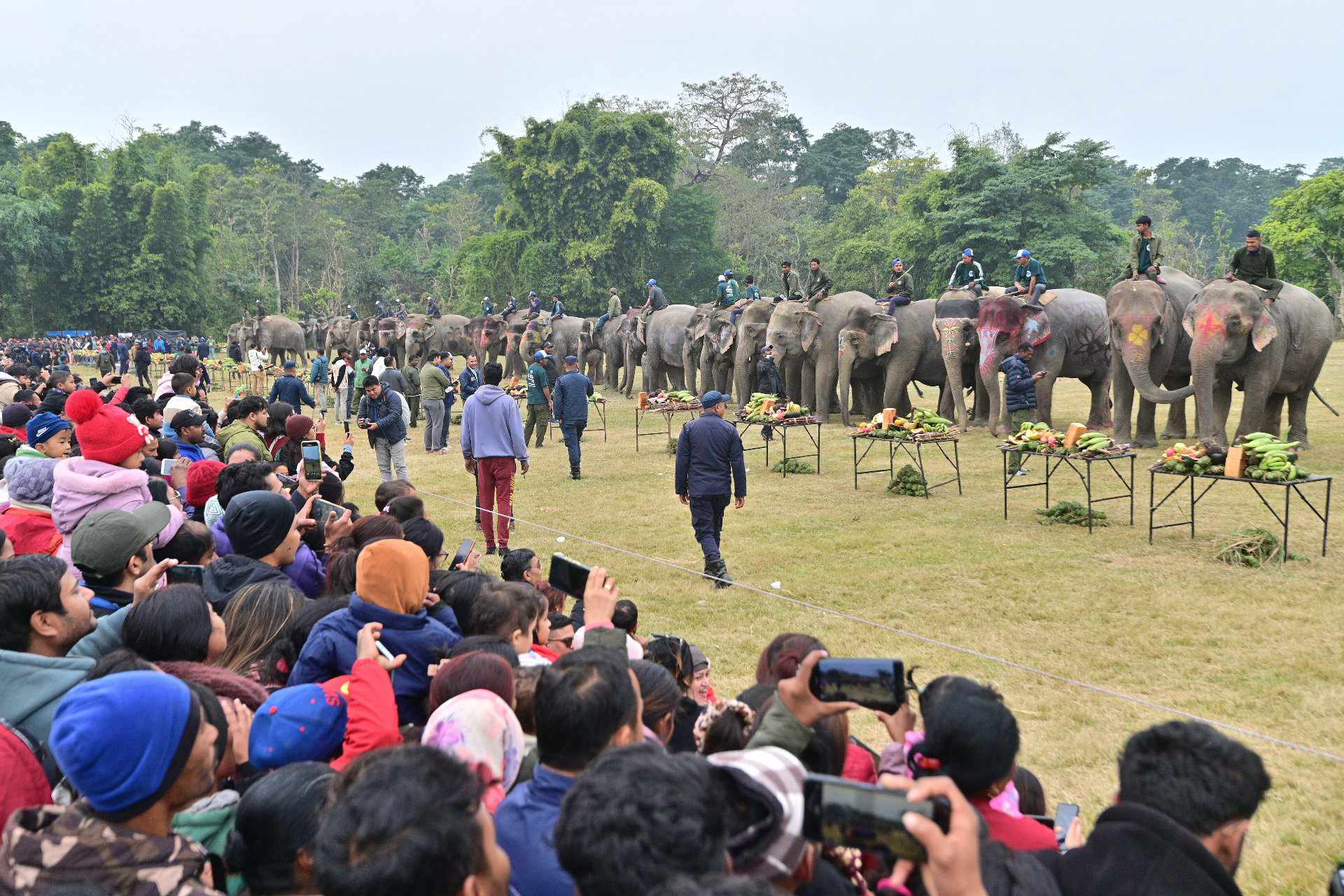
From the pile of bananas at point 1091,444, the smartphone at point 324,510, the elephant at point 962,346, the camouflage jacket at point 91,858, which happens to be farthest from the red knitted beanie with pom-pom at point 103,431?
the elephant at point 962,346

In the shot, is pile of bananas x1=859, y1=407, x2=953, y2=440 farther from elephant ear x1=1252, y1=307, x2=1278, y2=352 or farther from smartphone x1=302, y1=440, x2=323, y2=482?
smartphone x1=302, y1=440, x2=323, y2=482

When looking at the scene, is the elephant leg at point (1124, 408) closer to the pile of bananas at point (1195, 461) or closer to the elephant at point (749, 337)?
the pile of bananas at point (1195, 461)

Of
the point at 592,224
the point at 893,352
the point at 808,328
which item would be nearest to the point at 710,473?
the point at 893,352

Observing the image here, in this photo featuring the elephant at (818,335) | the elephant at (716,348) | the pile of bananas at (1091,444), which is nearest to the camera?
the pile of bananas at (1091,444)

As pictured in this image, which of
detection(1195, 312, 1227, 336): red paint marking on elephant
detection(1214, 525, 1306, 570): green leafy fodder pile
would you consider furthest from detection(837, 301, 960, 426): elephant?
detection(1214, 525, 1306, 570): green leafy fodder pile

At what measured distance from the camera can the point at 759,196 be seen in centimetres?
5600

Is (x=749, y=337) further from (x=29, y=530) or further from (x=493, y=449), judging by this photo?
(x=29, y=530)

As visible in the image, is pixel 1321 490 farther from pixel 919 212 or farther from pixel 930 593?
pixel 919 212

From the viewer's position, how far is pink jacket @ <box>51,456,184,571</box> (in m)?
5.64

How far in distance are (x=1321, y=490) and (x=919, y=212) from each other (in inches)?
1176

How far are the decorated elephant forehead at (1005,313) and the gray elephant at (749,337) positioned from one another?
516 cm

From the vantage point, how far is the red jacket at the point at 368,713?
3049 mm

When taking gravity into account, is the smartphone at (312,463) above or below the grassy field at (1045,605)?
above

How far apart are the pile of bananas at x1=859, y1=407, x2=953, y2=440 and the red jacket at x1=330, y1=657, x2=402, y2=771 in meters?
9.75
